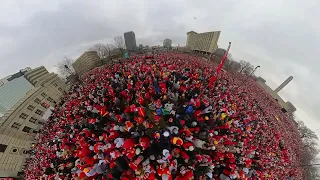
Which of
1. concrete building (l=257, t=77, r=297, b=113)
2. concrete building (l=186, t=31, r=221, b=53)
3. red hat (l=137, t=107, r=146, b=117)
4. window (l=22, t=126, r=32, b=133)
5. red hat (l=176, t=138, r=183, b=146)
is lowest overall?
concrete building (l=257, t=77, r=297, b=113)

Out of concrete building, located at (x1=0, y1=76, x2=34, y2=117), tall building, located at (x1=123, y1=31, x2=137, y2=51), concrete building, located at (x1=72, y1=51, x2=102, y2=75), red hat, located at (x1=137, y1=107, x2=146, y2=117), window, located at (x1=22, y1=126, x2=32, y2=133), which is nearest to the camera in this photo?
red hat, located at (x1=137, y1=107, x2=146, y2=117)

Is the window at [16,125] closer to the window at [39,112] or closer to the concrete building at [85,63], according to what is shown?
the window at [39,112]

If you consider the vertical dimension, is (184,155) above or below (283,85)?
above

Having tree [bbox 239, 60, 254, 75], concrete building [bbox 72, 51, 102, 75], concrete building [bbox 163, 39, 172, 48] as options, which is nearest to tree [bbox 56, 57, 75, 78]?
concrete building [bbox 72, 51, 102, 75]

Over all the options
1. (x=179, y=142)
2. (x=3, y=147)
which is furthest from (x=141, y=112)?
(x=3, y=147)

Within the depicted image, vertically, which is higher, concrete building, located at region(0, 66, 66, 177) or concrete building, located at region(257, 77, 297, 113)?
concrete building, located at region(0, 66, 66, 177)

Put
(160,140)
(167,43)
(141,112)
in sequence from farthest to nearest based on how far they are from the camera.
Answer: (167,43), (141,112), (160,140)

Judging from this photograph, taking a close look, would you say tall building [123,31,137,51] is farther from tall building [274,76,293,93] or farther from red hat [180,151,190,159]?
tall building [274,76,293,93]

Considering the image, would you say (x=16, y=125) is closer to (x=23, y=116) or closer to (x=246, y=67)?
(x=23, y=116)
